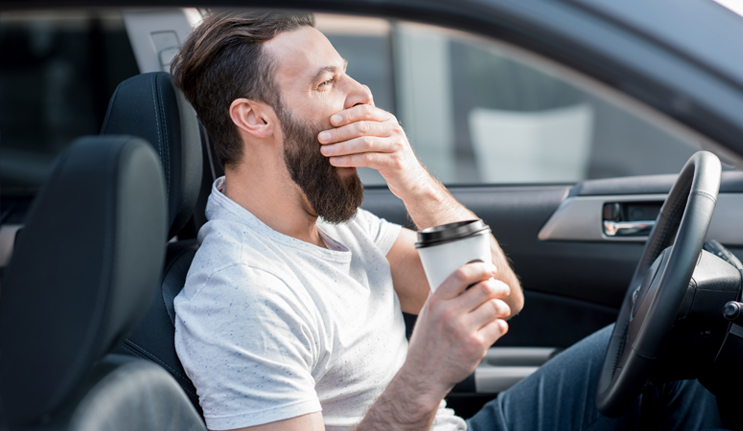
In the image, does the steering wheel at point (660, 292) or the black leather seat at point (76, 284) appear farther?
the steering wheel at point (660, 292)

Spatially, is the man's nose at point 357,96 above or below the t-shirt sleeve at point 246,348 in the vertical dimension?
above

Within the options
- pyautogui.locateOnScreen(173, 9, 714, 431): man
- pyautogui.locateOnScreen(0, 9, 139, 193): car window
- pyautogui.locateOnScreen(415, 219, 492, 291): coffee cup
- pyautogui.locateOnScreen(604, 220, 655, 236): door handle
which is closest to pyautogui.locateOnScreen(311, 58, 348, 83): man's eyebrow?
pyautogui.locateOnScreen(173, 9, 714, 431): man

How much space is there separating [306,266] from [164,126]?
42cm

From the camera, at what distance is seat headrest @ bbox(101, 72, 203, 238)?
4.54 ft

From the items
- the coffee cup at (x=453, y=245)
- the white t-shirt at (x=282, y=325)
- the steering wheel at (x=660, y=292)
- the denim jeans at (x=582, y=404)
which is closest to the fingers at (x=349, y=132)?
the white t-shirt at (x=282, y=325)

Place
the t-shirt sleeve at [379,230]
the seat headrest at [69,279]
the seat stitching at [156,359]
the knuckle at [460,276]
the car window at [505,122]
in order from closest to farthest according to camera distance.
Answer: the seat headrest at [69,279] → the knuckle at [460,276] → the seat stitching at [156,359] → the t-shirt sleeve at [379,230] → the car window at [505,122]

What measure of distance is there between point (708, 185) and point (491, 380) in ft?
3.03

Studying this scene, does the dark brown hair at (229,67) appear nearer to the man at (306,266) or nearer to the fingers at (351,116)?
the man at (306,266)

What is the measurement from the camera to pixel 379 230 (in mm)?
1714

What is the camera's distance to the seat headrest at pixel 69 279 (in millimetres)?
666

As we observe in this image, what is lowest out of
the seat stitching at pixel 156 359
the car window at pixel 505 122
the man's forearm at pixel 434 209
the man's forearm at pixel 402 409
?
the car window at pixel 505 122

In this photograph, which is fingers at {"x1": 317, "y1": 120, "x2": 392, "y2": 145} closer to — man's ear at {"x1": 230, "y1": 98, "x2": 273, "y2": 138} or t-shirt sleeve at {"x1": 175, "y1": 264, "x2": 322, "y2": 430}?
man's ear at {"x1": 230, "y1": 98, "x2": 273, "y2": 138}

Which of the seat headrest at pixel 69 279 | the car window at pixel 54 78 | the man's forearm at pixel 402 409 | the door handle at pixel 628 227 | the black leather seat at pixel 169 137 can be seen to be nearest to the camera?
the seat headrest at pixel 69 279

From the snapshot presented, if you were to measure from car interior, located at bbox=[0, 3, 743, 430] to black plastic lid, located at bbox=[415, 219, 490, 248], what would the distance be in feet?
0.98
